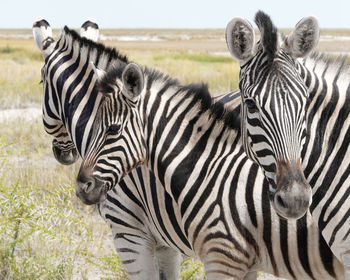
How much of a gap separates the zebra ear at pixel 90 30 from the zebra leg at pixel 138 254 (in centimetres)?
194

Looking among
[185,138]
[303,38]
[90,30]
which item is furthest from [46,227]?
[303,38]

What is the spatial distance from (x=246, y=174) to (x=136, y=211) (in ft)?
3.38

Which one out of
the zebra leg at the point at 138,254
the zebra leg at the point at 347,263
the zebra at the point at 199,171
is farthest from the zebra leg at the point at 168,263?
the zebra leg at the point at 347,263

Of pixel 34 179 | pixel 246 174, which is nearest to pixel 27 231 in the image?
pixel 34 179

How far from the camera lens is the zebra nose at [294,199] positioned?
277 centimetres

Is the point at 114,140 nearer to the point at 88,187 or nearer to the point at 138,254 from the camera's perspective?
the point at 88,187

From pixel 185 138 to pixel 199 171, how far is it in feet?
0.88

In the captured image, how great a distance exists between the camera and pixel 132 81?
3666 mm

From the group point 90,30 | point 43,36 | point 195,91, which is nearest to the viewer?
point 195,91

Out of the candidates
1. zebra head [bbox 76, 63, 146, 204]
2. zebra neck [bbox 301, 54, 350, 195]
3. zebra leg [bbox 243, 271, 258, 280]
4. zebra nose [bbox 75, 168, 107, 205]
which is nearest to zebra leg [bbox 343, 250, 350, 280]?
zebra neck [bbox 301, 54, 350, 195]

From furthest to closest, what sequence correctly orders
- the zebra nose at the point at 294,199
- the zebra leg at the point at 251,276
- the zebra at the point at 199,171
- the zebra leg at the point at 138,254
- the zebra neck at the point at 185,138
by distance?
1. the zebra leg at the point at 138,254
2. the zebra leg at the point at 251,276
3. the zebra neck at the point at 185,138
4. the zebra at the point at 199,171
5. the zebra nose at the point at 294,199

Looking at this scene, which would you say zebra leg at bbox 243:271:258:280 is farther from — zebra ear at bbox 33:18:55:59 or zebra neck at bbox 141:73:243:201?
zebra ear at bbox 33:18:55:59

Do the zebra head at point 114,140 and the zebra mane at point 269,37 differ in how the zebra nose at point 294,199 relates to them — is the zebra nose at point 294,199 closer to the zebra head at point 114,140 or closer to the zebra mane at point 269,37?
the zebra mane at point 269,37

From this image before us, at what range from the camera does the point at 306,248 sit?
11.1 ft
